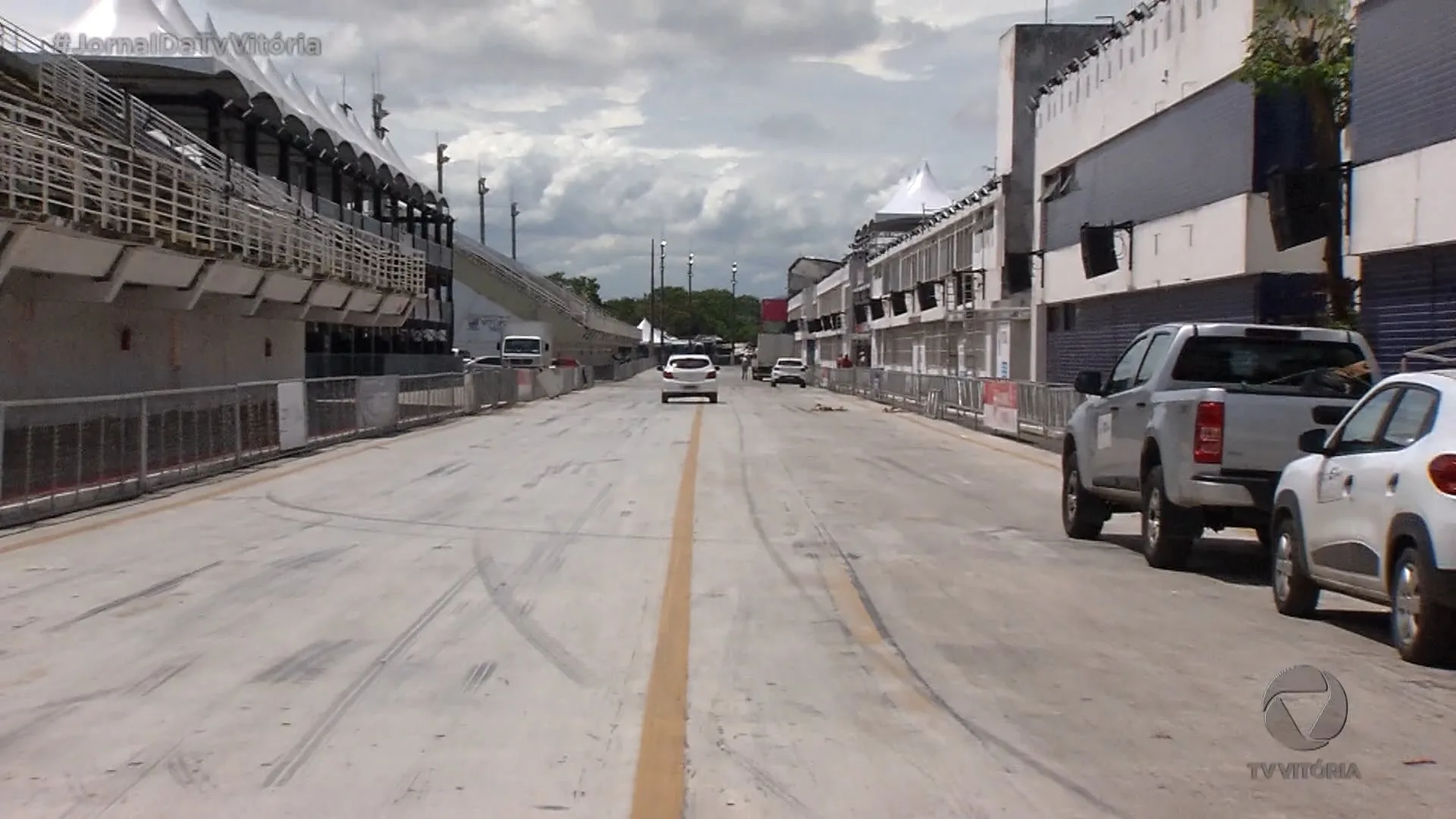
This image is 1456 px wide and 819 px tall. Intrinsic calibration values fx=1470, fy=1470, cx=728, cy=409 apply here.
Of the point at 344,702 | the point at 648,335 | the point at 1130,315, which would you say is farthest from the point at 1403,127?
the point at 648,335

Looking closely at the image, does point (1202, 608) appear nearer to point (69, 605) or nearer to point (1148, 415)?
point (1148, 415)

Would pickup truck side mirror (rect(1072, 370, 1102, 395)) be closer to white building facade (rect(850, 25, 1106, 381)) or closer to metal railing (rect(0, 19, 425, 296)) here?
metal railing (rect(0, 19, 425, 296))

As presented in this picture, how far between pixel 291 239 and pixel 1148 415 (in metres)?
28.3

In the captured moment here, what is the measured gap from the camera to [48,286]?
2433 cm

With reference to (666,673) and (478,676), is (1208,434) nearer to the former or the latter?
(666,673)

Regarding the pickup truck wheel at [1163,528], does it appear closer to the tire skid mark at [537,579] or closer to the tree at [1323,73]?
the tire skid mark at [537,579]

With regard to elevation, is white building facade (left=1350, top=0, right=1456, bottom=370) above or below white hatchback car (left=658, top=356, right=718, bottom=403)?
above

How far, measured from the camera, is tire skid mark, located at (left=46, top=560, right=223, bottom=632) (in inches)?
393

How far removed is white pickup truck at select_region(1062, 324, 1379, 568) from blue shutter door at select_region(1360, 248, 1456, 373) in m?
6.87

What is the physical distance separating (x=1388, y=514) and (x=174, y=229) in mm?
23521

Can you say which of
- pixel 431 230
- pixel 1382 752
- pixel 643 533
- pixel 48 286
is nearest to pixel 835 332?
pixel 431 230

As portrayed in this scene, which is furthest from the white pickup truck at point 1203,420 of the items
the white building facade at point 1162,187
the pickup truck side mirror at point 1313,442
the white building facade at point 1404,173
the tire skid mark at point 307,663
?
the white building facade at point 1162,187

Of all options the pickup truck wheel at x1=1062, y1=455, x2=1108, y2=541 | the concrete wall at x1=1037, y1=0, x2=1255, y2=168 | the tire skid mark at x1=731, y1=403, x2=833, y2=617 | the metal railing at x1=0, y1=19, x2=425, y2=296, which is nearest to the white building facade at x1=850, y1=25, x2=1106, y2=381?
the concrete wall at x1=1037, y1=0, x2=1255, y2=168

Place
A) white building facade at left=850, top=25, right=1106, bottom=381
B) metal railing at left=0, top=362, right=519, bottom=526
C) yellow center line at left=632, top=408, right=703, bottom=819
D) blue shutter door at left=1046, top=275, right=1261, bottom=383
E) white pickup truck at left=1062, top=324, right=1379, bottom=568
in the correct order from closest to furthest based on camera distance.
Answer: yellow center line at left=632, top=408, right=703, bottom=819 < white pickup truck at left=1062, top=324, right=1379, bottom=568 < metal railing at left=0, top=362, right=519, bottom=526 < blue shutter door at left=1046, top=275, right=1261, bottom=383 < white building facade at left=850, top=25, right=1106, bottom=381
